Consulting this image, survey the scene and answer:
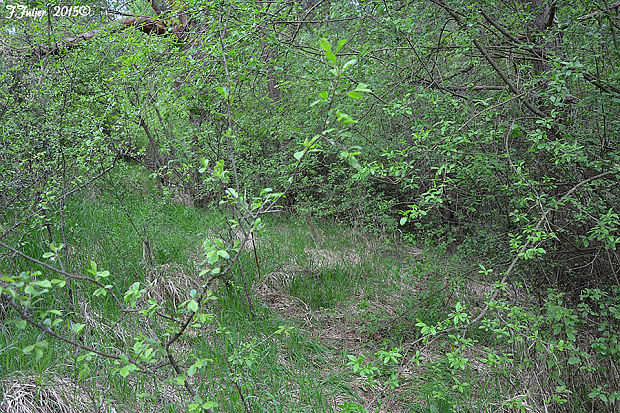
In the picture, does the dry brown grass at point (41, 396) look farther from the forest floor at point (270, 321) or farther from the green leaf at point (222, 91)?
the green leaf at point (222, 91)

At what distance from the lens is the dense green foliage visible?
2830 millimetres

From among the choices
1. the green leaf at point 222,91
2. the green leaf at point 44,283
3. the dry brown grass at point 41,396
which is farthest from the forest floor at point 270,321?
the green leaf at point 222,91

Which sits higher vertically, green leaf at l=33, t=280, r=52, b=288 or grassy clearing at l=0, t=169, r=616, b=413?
green leaf at l=33, t=280, r=52, b=288

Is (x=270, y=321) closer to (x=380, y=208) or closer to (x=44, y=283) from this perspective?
(x=380, y=208)

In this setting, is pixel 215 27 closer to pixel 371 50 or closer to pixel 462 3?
pixel 371 50

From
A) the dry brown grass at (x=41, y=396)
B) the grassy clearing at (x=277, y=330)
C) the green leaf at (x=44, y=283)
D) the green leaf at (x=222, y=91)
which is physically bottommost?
the grassy clearing at (x=277, y=330)

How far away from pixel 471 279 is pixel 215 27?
11.7ft

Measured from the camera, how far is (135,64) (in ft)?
13.8

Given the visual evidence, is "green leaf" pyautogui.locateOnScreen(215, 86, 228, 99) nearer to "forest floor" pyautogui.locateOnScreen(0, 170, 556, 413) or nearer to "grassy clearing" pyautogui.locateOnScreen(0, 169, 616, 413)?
"grassy clearing" pyautogui.locateOnScreen(0, 169, 616, 413)

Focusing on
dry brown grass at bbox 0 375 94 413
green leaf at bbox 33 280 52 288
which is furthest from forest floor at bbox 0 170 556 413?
green leaf at bbox 33 280 52 288

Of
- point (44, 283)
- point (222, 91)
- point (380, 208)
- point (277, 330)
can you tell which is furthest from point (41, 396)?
point (380, 208)

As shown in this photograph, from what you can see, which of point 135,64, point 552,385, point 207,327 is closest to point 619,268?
point 552,385

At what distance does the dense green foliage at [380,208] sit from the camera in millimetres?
2830

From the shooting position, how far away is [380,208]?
13.3 feet
